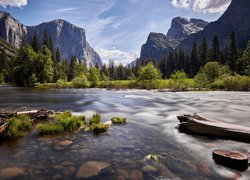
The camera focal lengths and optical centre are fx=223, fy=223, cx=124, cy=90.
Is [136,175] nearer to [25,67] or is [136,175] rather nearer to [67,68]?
[25,67]

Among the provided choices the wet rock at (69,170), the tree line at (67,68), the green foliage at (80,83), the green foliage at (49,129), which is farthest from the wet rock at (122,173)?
the green foliage at (80,83)

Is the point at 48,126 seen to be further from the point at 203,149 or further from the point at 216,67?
the point at 216,67

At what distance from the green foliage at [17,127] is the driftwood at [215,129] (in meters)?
9.89

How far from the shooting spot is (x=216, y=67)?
230 ft

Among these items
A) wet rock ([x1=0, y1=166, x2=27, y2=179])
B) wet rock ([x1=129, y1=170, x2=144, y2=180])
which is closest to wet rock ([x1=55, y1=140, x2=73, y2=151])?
wet rock ([x1=0, y1=166, x2=27, y2=179])

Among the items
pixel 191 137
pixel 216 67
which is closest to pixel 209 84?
pixel 216 67

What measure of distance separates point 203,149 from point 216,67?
65.3m

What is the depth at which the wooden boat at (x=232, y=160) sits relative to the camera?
8445 millimetres

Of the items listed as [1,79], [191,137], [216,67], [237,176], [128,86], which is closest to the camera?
[237,176]

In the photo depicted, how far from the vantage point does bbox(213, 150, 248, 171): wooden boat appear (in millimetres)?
8445

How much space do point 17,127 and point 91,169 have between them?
6.98m

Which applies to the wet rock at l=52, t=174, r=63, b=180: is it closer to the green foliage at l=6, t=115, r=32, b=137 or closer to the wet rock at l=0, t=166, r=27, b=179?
the wet rock at l=0, t=166, r=27, b=179

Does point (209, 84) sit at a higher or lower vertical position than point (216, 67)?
lower

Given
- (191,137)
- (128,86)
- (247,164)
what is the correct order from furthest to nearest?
(128,86) < (191,137) < (247,164)
